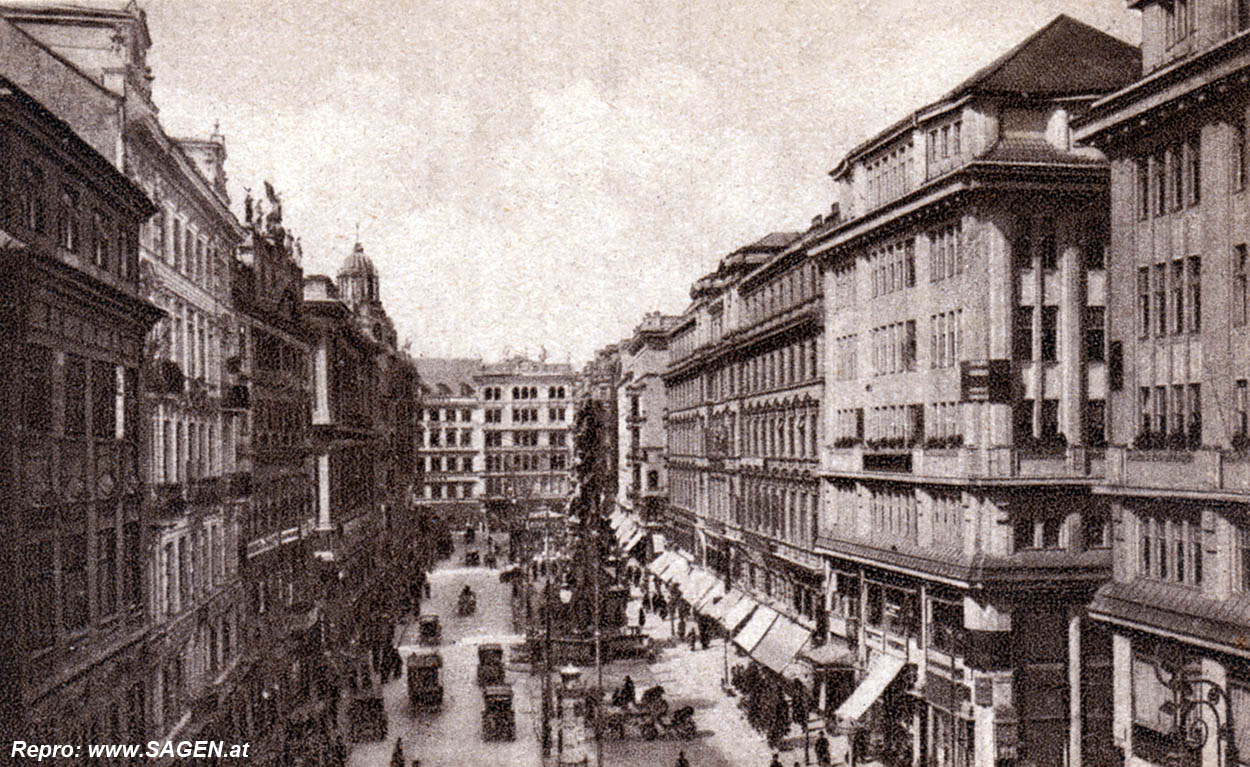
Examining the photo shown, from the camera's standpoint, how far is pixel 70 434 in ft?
81.9

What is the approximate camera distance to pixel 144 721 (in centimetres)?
3097

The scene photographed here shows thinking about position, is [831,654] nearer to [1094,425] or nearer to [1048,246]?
[1094,425]

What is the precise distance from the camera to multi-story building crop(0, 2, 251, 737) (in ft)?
98.8

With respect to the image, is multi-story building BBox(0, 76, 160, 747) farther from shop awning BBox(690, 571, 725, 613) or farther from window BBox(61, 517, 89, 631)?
shop awning BBox(690, 571, 725, 613)

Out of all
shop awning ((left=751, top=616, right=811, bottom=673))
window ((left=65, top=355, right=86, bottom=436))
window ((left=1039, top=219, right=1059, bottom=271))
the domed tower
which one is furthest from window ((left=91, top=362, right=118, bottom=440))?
the domed tower

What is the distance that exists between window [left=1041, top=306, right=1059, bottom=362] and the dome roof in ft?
238

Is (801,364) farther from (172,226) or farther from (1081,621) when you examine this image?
(172,226)

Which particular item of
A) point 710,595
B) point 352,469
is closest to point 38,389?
point 710,595

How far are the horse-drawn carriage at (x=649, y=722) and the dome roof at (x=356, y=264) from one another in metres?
63.8

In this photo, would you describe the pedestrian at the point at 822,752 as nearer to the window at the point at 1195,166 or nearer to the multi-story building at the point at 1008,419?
the multi-story building at the point at 1008,419

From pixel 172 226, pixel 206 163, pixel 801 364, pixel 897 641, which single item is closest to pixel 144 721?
pixel 172 226

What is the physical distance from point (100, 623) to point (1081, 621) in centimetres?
2871

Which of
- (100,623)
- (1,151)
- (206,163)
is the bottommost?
(100,623)

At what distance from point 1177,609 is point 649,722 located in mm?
20941
